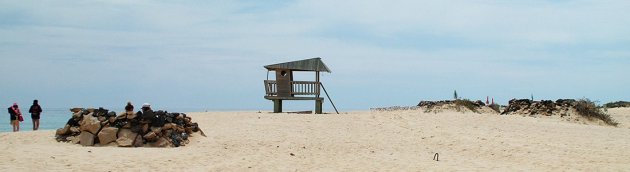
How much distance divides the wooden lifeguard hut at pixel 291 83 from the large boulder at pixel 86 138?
12811 millimetres

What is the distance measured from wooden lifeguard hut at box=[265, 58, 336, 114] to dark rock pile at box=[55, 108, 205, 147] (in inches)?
429

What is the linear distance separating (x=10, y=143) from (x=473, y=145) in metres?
13.6

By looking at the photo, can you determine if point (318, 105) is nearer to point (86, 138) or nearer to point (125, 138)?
point (125, 138)

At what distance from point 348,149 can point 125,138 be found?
21.6ft

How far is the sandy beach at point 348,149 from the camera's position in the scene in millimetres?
12914

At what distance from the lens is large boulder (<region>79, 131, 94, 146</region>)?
53.7 ft

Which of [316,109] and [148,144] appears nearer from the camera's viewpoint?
[148,144]

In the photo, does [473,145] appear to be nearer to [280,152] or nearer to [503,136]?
[503,136]

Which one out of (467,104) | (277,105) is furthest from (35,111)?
(467,104)

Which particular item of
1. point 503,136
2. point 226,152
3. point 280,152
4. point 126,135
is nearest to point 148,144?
point 126,135

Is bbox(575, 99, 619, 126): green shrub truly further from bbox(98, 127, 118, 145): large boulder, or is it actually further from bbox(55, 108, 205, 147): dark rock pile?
bbox(98, 127, 118, 145): large boulder

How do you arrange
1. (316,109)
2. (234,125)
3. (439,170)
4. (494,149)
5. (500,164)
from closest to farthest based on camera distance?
(439,170)
(500,164)
(494,149)
(234,125)
(316,109)

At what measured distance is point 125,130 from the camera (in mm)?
16891

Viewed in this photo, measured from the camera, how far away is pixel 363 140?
18375mm
